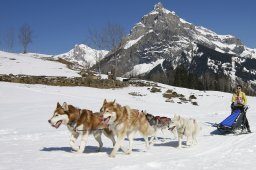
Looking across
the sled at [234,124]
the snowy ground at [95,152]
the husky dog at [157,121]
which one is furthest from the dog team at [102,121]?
the sled at [234,124]

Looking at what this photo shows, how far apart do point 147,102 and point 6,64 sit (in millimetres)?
23266

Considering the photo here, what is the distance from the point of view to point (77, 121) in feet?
31.8

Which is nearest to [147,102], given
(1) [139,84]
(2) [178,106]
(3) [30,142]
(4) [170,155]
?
(2) [178,106]

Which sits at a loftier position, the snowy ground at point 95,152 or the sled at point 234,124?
the sled at point 234,124

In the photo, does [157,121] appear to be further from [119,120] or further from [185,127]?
[119,120]

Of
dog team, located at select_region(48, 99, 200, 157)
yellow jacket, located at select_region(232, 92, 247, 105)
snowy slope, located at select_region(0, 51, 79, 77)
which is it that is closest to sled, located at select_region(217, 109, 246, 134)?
yellow jacket, located at select_region(232, 92, 247, 105)

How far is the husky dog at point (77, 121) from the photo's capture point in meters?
9.48

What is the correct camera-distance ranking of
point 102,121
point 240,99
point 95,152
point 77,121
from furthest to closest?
point 240,99 < point 95,152 < point 102,121 < point 77,121

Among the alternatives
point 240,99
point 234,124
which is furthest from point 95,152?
point 240,99

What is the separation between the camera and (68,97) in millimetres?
29531

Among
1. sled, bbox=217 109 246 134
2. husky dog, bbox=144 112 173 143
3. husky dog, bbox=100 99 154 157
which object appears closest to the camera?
husky dog, bbox=100 99 154 157

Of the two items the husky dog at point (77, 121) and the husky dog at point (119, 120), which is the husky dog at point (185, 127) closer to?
the husky dog at point (119, 120)

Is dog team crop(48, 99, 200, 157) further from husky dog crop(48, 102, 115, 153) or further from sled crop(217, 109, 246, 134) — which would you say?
sled crop(217, 109, 246, 134)

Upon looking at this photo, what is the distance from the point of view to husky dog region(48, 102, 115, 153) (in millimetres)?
9484
